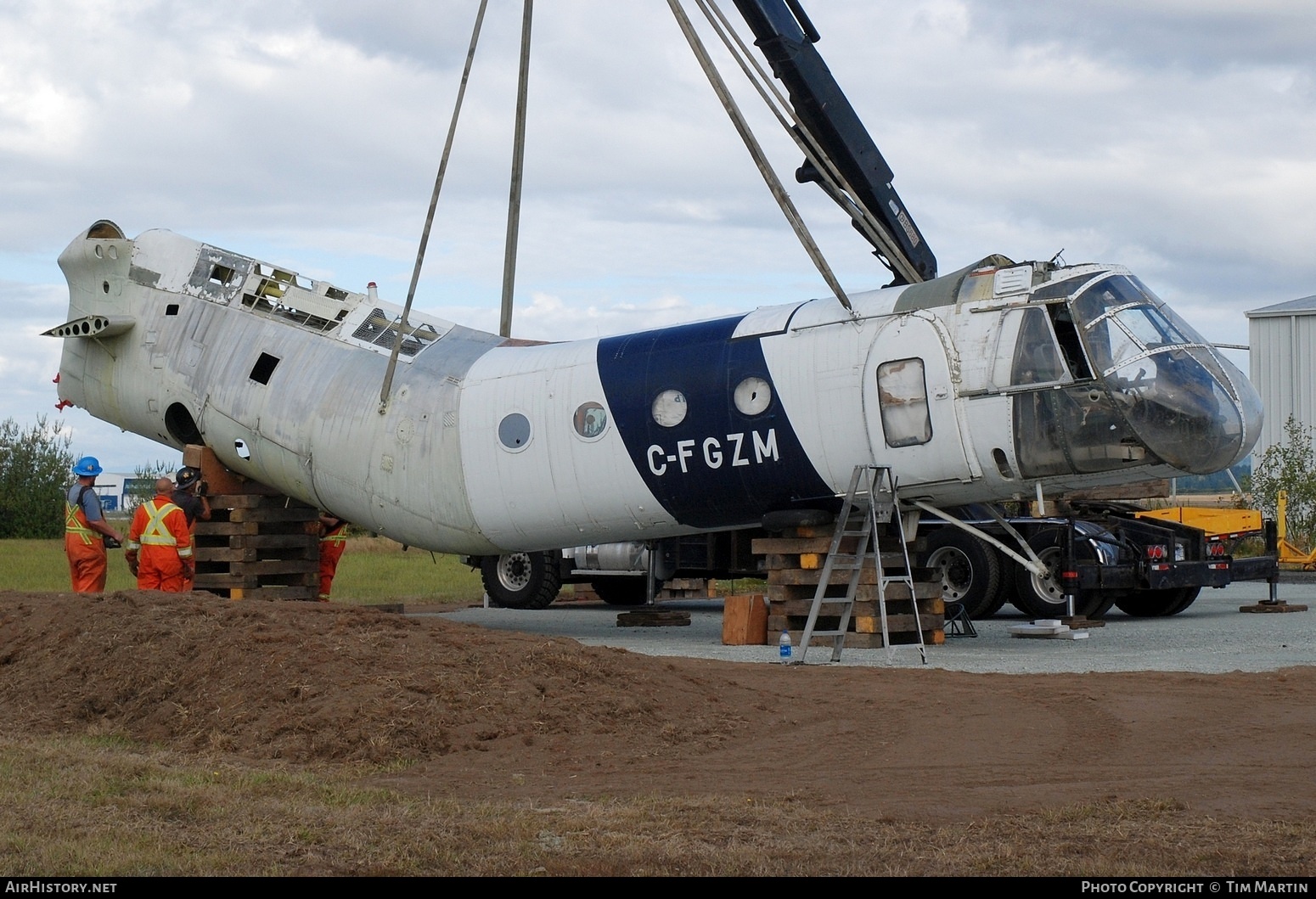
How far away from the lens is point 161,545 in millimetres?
15258

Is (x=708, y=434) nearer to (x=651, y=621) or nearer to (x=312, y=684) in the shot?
(x=651, y=621)

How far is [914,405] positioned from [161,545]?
770 centimetres

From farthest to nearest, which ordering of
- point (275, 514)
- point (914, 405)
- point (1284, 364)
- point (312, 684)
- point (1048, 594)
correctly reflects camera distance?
Answer: point (1284, 364) < point (275, 514) < point (1048, 594) < point (914, 405) < point (312, 684)

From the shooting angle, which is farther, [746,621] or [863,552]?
[746,621]

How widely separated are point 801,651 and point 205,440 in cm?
899

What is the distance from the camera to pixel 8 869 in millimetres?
5426

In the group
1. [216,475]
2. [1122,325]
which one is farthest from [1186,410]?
[216,475]

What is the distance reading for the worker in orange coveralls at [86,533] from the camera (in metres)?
15.7

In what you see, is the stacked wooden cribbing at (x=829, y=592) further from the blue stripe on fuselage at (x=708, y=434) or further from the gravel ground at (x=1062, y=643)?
the blue stripe on fuselage at (x=708, y=434)

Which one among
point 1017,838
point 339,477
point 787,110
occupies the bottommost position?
point 1017,838

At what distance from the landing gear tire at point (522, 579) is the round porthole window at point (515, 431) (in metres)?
5.69

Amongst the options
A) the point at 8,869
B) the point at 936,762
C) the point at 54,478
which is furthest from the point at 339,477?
the point at 54,478

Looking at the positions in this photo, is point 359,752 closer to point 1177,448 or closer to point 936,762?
point 936,762

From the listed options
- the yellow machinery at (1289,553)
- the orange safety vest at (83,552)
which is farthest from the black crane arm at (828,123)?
the yellow machinery at (1289,553)
